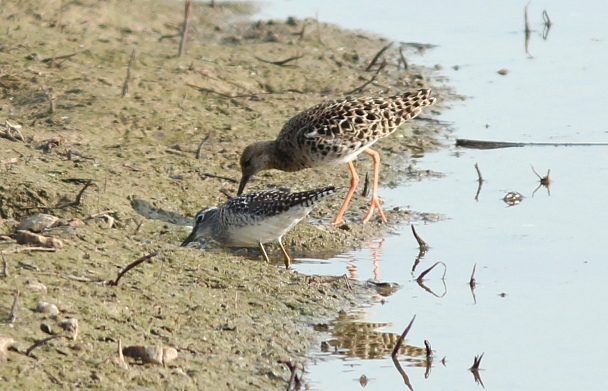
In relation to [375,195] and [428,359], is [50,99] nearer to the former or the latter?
[375,195]

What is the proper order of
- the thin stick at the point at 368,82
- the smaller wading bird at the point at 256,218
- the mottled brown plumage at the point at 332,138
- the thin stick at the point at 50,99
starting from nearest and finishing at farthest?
the smaller wading bird at the point at 256,218, the mottled brown plumage at the point at 332,138, the thin stick at the point at 50,99, the thin stick at the point at 368,82

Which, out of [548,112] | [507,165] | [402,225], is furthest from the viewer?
[548,112]

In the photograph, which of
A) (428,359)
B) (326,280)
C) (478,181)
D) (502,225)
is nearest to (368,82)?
(478,181)

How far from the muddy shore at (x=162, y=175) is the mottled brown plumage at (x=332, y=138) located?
0.91 feet

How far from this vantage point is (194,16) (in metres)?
16.3

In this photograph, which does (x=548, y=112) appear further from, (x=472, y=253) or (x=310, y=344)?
(x=310, y=344)

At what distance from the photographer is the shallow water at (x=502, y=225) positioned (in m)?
6.91

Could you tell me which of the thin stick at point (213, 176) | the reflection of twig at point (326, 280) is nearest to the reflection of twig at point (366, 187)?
the thin stick at point (213, 176)

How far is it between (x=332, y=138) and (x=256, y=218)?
1.81 m

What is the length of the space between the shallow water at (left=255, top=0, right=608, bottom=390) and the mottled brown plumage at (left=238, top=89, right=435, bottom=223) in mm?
589

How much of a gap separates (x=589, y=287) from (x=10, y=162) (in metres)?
4.35

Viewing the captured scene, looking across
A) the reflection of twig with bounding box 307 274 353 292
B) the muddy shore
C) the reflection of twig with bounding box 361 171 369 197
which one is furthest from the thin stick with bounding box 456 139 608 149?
the reflection of twig with bounding box 307 274 353 292

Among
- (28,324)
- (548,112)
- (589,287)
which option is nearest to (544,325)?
(589,287)

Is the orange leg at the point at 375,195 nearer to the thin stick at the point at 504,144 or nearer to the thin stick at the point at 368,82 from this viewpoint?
the thin stick at the point at 504,144
